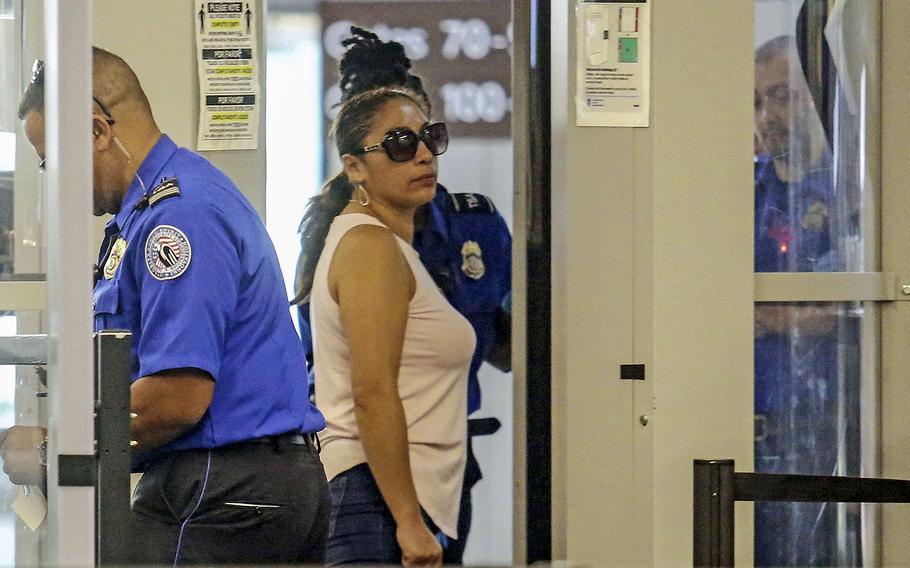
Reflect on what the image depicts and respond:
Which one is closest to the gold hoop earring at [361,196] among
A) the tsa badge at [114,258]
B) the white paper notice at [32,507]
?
the tsa badge at [114,258]

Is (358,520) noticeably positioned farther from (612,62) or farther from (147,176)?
(612,62)

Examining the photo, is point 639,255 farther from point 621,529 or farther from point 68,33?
point 68,33

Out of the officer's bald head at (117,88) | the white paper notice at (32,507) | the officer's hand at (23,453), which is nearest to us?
the white paper notice at (32,507)

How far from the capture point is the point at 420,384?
9.89 ft

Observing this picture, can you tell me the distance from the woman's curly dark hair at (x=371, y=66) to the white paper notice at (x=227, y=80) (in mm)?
216

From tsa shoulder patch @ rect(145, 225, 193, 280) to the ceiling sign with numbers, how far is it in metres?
0.68

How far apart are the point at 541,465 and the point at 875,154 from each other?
4.03 feet

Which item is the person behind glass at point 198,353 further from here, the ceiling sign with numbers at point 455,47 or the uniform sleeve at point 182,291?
the ceiling sign with numbers at point 455,47

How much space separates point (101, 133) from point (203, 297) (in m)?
0.48

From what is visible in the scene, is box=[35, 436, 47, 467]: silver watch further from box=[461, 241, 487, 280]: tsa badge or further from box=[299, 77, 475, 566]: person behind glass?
box=[461, 241, 487, 280]: tsa badge

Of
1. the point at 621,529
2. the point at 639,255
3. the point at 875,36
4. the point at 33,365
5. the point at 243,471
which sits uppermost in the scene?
the point at 875,36

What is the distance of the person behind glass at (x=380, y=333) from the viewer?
2961 mm

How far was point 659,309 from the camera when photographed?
10.1 ft

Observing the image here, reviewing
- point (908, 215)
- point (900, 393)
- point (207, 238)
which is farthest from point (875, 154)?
point (207, 238)
